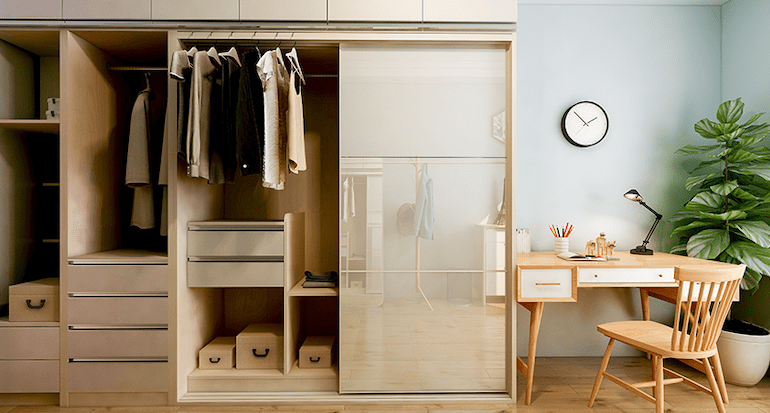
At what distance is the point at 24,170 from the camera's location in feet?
A: 8.48

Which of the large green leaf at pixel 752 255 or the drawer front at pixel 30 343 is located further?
the large green leaf at pixel 752 255

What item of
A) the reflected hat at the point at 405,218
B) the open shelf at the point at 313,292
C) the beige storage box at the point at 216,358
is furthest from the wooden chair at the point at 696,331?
the beige storage box at the point at 216,358

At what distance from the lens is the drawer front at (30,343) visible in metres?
2.28

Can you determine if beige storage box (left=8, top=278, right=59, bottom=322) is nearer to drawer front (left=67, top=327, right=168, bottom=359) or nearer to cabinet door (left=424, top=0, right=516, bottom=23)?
drawer front (left=67, top=327, right=168, bottom=359)

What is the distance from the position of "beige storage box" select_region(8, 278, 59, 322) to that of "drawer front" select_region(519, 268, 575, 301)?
262 centimetres

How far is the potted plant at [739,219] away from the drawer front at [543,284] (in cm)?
105

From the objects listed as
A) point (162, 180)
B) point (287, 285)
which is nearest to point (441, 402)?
point (287, 285)

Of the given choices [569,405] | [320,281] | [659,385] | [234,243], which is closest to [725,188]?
[659,385]

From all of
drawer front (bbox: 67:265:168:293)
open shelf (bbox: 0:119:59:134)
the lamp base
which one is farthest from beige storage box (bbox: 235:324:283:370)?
the lamp base

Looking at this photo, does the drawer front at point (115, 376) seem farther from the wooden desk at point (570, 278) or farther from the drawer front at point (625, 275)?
the drawer front at point (625, 275)

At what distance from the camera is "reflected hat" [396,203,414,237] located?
2352mm

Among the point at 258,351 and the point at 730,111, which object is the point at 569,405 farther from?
the point at 730,111

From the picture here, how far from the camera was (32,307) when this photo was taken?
2.32 meters

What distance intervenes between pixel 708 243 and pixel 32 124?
4.07 meters
